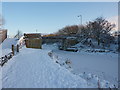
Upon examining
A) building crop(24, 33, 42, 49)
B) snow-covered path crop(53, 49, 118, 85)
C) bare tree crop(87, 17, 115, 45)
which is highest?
bare tree crop(87, 17, 115, 45)

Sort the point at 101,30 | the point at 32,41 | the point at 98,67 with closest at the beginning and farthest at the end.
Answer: the point at 98,67 < the point at 32,41 < the point at 101,30

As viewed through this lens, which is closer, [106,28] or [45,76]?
[45,76]

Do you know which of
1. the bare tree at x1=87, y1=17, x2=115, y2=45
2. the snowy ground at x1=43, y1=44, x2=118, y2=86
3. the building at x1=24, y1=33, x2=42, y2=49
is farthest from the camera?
the bare tree at x1=87, y1=17, x2=115, y2=45

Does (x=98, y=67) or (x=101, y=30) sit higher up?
(x=101, y=30)

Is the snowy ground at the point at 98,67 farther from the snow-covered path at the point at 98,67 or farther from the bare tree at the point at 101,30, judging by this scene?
the bare tree at the point at 101,30

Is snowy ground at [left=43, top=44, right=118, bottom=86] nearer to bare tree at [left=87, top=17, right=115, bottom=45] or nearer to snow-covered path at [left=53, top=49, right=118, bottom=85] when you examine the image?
snow-covered path at [left=53, top=49, right=118, bottom=85]

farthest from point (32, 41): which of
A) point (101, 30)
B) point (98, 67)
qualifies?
point (101, 30)

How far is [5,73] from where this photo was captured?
27.9 ft

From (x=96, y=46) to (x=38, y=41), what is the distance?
15178 millimetres

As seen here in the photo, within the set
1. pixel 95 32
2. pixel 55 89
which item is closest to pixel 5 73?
pixel 55 89

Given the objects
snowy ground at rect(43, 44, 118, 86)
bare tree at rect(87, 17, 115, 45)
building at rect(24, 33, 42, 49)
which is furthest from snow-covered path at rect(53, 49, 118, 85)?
bare tree at rect(87, 17, 115, 45)

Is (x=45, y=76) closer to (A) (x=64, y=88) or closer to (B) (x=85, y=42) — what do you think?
(A) (x=64, y=88)

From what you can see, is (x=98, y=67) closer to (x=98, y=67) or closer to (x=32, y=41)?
(x=98, y=67)

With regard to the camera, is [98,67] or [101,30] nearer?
[98,67]
